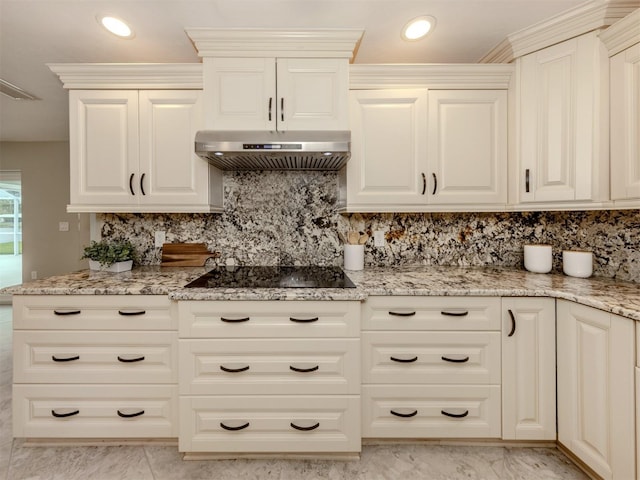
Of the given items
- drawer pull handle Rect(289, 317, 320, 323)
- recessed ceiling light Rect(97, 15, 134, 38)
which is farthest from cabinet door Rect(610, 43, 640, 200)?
recessed ceiling light Rect(97, 15, 134, 38)

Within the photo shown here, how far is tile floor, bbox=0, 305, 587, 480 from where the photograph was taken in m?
1.49

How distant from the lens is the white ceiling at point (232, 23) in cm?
163

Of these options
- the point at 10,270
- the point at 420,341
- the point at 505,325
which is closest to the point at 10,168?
the point at 10,270

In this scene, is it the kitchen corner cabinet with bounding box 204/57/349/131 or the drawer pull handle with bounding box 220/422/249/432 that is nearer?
the drawer pull handle with bounding box 220/422/249/432

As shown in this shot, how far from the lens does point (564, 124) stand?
1734 mm

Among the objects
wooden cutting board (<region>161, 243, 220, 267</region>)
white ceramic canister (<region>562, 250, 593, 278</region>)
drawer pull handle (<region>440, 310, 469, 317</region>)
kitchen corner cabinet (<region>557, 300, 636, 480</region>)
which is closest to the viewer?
kitchen corner cabinet (<region>557, 300, 636, 480</region>)

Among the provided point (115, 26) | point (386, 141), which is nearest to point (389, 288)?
point (386, 141)

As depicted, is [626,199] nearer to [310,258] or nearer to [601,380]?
[601,380]

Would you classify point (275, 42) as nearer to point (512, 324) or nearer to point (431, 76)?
point (431, 76)

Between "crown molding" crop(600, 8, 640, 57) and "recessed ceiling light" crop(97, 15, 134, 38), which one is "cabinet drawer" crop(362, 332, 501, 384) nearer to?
"crown molding" crop(600, 8, 640, 57)

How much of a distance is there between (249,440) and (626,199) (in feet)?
7.37

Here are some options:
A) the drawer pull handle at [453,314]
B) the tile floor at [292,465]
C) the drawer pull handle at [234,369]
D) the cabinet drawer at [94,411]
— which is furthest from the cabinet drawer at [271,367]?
the drawer pull handle at [453,314]

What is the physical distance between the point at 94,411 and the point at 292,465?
1.07 meters

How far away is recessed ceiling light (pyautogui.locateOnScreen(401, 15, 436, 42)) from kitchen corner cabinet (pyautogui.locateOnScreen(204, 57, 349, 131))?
0.40 meters
